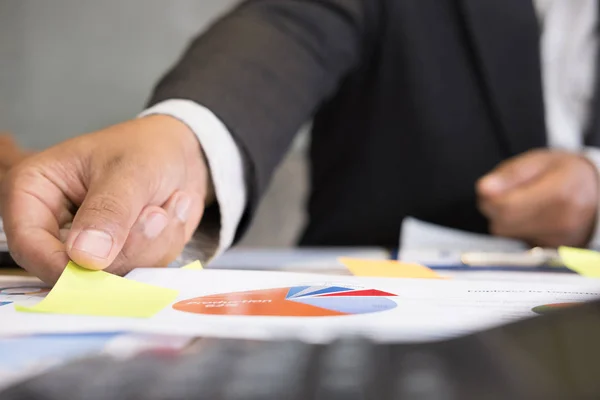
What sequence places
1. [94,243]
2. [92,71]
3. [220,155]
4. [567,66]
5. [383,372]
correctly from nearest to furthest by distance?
[383,372] < [94,243] < [220,155] < [567,66] < [92,71]

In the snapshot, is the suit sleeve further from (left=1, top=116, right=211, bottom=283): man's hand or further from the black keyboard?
the black keyboard

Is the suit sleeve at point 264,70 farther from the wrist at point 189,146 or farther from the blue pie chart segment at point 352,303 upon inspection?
the blue pie chart segment at point 352,303

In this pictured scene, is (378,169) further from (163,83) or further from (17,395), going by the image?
(17,395)

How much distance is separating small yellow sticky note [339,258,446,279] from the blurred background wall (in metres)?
0.77

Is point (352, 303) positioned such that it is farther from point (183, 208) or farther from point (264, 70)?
point (264, 70)

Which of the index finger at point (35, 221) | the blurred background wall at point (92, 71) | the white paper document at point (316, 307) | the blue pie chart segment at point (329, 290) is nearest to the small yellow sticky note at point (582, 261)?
the white paper document at point (316, 307)

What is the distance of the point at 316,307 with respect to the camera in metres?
0.19

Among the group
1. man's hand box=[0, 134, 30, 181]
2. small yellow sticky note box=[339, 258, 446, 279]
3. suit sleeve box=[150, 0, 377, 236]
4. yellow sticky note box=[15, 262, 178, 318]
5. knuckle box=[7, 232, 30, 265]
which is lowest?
small yellow sticky note box=[339, 258, 446, 279]

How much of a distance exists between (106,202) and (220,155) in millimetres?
104

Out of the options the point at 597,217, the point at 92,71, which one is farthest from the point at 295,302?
the point at 92,71

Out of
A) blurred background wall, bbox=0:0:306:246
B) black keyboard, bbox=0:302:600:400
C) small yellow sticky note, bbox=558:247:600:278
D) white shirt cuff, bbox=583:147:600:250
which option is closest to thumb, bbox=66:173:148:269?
black keyboard, bbox=0:302:600:400

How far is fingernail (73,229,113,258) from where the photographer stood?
215 millimetres

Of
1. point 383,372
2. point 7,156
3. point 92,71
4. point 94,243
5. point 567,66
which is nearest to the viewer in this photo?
point 383,372

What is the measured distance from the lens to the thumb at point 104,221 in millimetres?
217
